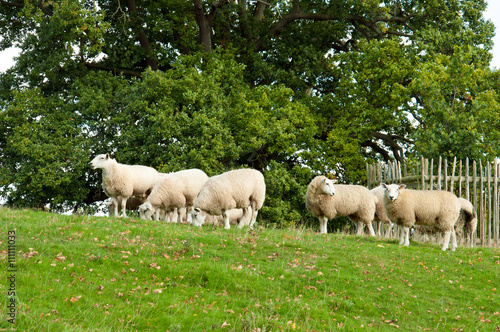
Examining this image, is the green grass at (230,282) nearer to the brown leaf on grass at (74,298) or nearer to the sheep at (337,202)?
the brown leaf on grass at (74,298)

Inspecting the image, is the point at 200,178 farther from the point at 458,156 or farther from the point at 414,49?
the point at 414,49

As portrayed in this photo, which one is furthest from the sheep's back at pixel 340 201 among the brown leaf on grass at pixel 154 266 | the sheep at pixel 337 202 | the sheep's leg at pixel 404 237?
the brown leaf on grass at pixel 154 266

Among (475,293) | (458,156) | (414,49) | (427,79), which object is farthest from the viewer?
(414,49)

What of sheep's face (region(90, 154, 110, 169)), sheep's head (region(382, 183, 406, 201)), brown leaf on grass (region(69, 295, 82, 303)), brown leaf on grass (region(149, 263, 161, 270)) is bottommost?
brown leaf on grass (region(69, 295, 82, 303))

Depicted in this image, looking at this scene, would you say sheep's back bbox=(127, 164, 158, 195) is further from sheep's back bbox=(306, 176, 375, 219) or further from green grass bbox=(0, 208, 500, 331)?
sheep's back bbox=(306, 176, 375, 219)

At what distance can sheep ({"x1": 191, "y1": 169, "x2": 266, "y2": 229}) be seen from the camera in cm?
1551

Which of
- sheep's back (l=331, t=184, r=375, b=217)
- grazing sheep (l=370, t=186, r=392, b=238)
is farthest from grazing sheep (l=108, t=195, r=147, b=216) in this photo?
grazing sheep (l=370, t=186, r=392, b=238)

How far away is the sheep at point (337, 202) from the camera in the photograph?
Answer: 53.3 ft

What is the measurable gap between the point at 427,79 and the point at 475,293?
518 inches

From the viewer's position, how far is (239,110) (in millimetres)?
23891

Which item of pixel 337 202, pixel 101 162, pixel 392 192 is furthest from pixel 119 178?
pixel 392 192

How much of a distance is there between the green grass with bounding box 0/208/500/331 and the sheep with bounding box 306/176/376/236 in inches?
109

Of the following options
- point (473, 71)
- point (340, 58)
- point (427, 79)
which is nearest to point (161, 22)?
point (340, 58)

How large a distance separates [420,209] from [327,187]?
2.74 m
